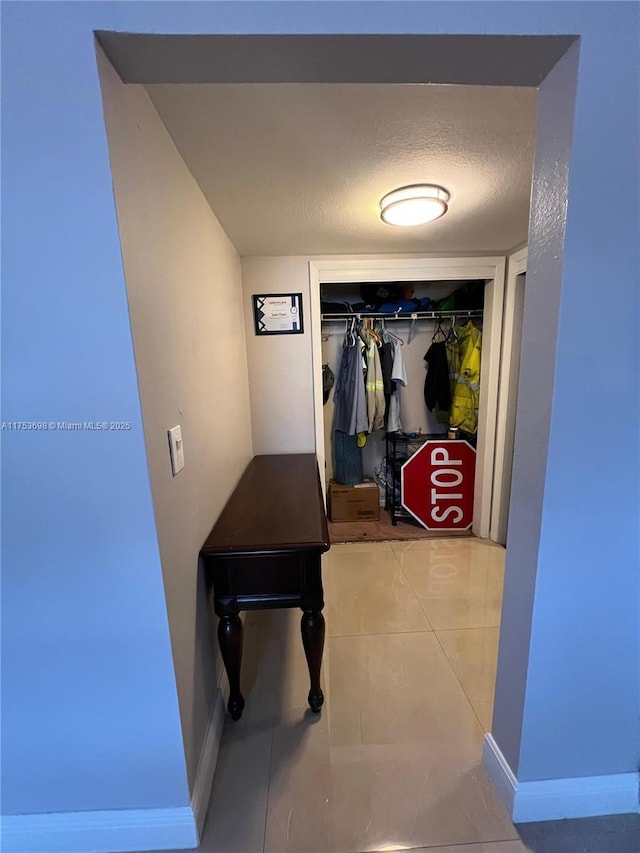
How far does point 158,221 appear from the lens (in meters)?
0.94

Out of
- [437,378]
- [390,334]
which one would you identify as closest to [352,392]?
[390,334]

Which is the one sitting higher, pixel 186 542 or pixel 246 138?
pixel 246 138

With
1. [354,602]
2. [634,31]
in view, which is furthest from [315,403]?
[634,31]

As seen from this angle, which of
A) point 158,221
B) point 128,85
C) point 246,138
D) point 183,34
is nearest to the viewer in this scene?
point 183,34

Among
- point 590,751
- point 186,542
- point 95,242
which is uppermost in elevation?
point 95,242

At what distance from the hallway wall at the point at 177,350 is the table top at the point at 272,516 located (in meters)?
0.08

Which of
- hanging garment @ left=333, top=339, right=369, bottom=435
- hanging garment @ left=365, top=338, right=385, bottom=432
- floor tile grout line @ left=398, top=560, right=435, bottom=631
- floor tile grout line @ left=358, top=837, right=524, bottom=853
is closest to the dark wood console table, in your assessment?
floor tile grout line @ left=358, top=837, right=524, bottom=853

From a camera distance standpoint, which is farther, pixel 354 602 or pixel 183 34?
pixel 354 602

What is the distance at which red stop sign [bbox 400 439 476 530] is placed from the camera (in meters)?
2.84

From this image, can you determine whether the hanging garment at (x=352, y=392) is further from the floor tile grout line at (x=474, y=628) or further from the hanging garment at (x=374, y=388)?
the floor tile grout line at (x=474, y=628)

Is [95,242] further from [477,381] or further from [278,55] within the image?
[477,381]

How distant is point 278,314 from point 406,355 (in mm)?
1354

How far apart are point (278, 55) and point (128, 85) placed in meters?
0.40

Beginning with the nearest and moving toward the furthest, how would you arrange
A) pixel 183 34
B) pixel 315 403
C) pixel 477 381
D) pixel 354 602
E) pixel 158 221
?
1. pixel 183 34
2. pixel 158 221
3. pixel 354 602
4. pixel 315 403
5. pixel 477 381
